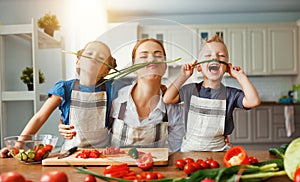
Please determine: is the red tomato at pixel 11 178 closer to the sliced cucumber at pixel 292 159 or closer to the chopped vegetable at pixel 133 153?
the chopped vegetable at pixel 133 153

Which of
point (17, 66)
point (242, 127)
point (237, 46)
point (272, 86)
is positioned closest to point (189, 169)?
point (17, 66)

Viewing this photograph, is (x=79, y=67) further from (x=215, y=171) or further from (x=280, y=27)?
(x=280, y=27)

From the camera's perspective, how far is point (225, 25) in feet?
16.1

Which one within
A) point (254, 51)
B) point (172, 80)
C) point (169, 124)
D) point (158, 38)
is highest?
point (254, 51)

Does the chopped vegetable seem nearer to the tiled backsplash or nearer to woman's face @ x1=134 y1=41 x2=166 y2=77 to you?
woman's face @ x1=134 y1=41 x2=166 y2=77

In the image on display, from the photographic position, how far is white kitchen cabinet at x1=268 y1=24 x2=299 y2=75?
4906mm

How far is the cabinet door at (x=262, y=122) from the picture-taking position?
14.9 ft

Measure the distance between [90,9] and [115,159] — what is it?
2.99 metres

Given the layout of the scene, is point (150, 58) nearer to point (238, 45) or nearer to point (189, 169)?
point (189, 169)

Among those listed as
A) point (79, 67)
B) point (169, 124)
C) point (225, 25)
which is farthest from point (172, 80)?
point (225, 25)

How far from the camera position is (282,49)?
16.1 ft

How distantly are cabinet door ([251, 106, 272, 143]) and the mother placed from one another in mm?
3518

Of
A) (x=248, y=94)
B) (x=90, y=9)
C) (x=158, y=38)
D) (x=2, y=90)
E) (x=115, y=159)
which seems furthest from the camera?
(x=90, y=9)

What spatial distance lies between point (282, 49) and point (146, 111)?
4.16m
